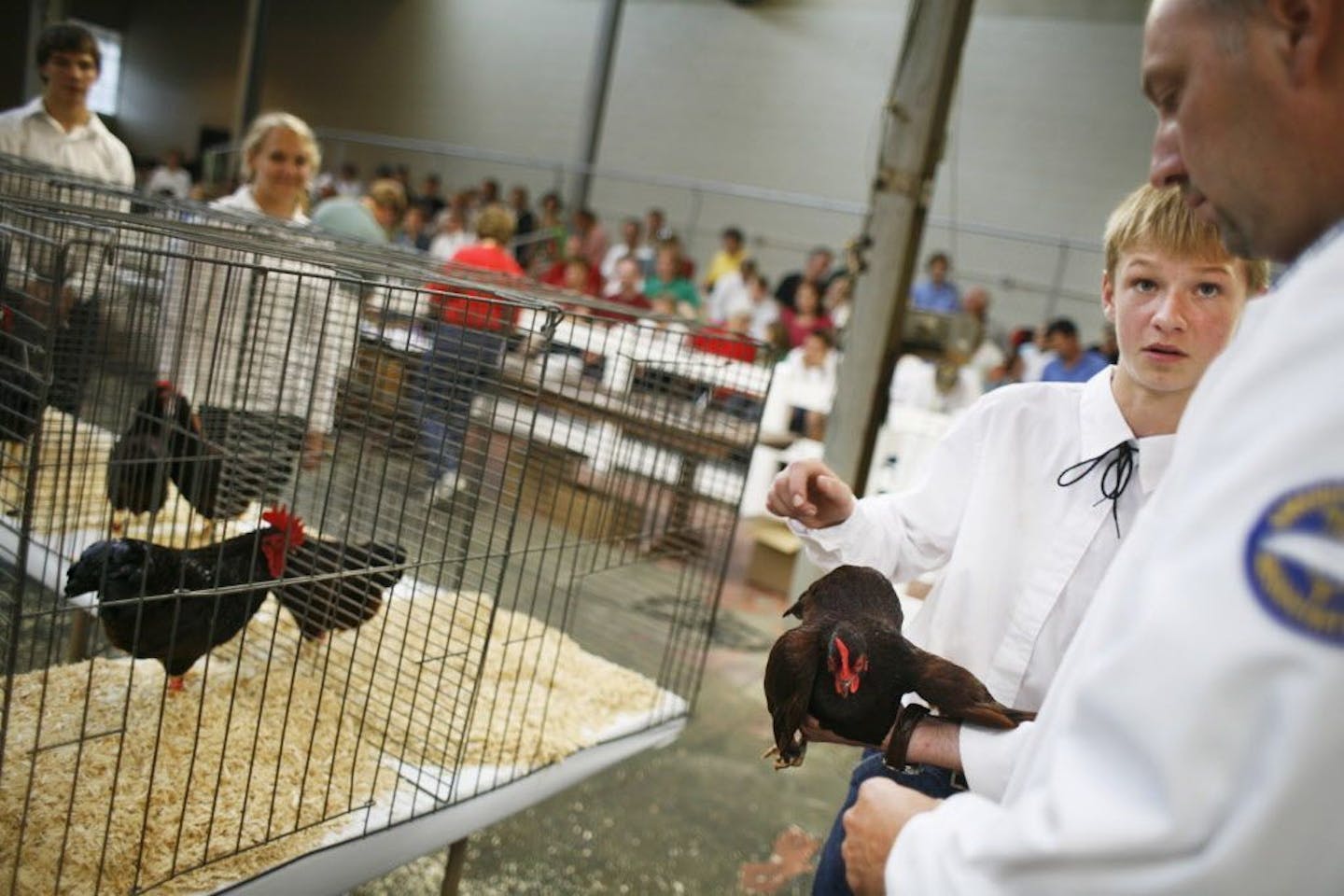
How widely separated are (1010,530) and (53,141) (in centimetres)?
360

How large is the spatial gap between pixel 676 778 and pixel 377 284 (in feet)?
6.55

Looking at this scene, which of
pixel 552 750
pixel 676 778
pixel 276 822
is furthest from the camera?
pixel 676 778

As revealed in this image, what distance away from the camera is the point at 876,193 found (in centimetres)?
407

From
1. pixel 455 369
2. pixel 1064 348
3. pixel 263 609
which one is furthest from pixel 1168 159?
pixel 1064 348

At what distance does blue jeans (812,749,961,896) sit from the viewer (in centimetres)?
132

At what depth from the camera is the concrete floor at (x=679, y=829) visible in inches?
96.5

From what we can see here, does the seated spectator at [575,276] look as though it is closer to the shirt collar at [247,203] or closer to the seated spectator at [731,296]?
the seated spectator at [731,296]

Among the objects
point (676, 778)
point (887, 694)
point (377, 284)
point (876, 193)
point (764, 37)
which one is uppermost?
point (764, 37)

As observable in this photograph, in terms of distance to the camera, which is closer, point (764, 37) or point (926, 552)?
point (926, 552)

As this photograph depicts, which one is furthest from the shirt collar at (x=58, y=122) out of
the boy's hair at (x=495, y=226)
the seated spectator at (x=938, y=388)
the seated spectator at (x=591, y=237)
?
the seated spectator at (x=591, y=237)

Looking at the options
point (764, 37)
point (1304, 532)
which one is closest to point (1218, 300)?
point (1304, 532)

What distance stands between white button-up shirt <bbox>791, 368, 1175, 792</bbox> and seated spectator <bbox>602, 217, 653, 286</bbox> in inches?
268

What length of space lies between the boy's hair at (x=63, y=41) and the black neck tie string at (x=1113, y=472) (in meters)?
3.52

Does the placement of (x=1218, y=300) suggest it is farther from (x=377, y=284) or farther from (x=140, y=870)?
(x=140, y=870)
